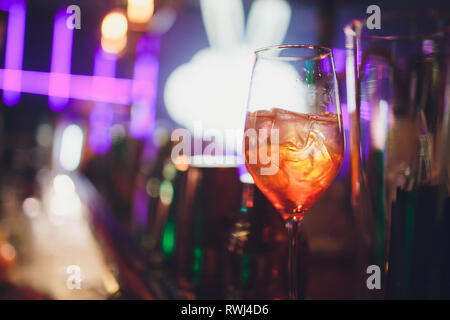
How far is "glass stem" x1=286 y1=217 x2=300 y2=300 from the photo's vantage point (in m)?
0.50

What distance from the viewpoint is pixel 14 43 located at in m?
6.70

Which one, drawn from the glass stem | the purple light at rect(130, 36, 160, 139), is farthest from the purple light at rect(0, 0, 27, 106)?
the glass stem

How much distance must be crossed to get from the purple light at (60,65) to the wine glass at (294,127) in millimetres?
6044

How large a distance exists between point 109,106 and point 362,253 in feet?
23.8

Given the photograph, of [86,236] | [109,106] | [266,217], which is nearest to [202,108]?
[109,106]

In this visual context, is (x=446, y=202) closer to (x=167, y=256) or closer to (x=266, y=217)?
(x=266, y=217)

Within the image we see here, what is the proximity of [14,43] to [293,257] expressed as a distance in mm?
7365

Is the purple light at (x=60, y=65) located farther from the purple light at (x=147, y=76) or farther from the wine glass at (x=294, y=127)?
the wine glass at (x=294, y=127)

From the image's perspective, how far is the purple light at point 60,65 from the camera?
6.68 metres

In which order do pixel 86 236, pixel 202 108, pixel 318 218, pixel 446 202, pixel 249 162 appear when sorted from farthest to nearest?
pixel 202 108 < pixel 86 236 < pixel 318 218 < pixel 249 162 < pixel 446 202

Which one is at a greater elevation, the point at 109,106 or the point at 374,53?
the point at 109,106

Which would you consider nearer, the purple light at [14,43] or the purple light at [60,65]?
the purple light at [14,43]

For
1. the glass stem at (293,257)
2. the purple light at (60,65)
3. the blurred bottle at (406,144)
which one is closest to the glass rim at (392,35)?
the blurred bottle at (406,144)

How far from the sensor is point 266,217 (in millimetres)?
640
